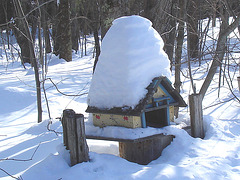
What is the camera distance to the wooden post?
11.0ft

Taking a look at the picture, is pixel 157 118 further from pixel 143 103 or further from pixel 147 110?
pixel 143 103

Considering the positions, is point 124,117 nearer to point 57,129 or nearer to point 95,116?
point 95,116

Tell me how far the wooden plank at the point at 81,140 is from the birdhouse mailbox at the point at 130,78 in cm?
44

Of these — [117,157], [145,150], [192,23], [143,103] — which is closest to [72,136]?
[117,157]

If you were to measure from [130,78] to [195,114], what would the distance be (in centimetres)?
108

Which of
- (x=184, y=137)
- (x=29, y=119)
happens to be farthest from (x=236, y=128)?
(x=29, y=119)

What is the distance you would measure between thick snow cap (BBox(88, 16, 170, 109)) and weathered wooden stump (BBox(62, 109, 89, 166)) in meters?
0.50

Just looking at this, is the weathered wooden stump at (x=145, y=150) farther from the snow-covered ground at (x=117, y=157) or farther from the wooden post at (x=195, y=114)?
the wooden post at (x=195, y=114)

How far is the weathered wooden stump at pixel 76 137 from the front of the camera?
2.51 m

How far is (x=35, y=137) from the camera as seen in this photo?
447 centimetres

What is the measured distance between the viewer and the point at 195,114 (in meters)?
3.34

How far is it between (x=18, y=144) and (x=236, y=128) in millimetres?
3266

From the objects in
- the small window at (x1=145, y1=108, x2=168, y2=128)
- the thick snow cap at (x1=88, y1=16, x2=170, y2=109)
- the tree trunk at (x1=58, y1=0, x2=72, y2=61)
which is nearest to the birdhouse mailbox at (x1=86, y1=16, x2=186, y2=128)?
the thick snow cap at (x1=88, y1=16, x2=170, y2=109)

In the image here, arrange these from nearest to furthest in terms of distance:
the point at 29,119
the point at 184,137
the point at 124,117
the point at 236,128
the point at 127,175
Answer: the point at 127,175, the point at 124,117, the point at 184,137, the point at 236,128, the point at 29,119
